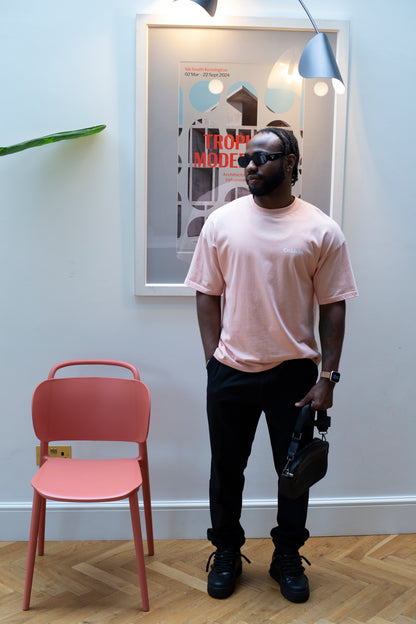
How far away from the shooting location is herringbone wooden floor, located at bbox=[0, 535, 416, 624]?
6.46ft

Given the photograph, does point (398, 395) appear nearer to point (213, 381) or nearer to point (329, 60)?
point (213, 381)

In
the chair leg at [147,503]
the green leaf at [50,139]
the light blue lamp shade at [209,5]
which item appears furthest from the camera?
the chair leg at [147,503]

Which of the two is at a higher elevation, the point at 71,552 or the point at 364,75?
the point at 364,75

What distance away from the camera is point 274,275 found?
1925 mm

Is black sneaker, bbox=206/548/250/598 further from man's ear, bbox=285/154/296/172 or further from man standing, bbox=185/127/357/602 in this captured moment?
man's ear, bbox=285/154/296/172

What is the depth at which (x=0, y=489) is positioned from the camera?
246 centimetres

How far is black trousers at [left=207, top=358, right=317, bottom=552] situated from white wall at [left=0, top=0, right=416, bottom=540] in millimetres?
389

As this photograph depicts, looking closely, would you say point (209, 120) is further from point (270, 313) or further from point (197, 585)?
point (197, 585)

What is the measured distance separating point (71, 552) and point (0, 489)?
0.39 metres

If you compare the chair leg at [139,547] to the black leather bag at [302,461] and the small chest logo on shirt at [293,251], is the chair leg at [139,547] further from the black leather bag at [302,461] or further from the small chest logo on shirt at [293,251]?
the small chest logo on shirt at [293,251]

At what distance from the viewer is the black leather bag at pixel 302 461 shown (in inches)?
74.9

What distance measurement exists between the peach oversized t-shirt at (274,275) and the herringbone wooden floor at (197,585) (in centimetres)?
81

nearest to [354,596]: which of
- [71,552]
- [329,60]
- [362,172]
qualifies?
[71,552]

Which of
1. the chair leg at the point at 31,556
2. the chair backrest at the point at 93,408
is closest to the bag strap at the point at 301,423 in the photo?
the chair backrest at the point at 93,408
